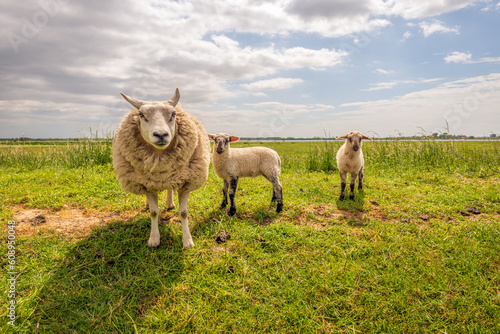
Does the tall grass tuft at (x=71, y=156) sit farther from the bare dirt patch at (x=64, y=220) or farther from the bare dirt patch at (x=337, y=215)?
the bare dirt patch at (x=337, y=215)

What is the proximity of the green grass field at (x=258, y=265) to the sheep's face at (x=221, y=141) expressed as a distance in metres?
1.31

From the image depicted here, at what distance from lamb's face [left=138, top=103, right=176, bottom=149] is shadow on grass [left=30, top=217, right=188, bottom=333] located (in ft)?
5.19

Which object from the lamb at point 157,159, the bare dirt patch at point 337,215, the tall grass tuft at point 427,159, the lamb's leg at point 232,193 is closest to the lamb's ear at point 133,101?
the lamb at point 157,159

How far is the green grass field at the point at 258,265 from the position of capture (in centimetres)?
252

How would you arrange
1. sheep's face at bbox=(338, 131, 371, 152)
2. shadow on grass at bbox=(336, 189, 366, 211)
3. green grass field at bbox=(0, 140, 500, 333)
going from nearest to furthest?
green grass field at bbox=(0, 140, 500, 333) < shadow on grass at bbox=(336, 189, 366, 211) < sheep's face at bbox=(338, 131, 371, 152)

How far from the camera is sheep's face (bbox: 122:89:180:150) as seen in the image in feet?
10.5

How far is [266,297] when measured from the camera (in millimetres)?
2766

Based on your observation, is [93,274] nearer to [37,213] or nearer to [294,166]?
[37,213]

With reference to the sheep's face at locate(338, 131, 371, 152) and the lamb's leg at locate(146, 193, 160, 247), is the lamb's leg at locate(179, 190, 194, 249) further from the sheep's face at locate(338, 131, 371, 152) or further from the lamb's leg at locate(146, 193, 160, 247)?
the sheep's face at locate(338, 131, 371, 152)

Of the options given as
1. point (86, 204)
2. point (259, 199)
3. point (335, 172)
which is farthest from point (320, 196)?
point (86, 204)

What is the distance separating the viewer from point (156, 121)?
3318 mm

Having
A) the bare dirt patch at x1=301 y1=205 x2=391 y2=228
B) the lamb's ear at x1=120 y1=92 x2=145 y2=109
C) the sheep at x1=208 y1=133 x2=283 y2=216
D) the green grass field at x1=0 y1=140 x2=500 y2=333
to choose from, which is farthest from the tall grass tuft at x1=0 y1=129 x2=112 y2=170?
the bare dirt patch at x1=301 y1=205 x2=391 y2=228

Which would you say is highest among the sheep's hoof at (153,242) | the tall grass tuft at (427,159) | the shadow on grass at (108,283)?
the tall grass tuft at (427,159)

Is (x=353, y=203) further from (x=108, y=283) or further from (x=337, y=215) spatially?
(x=108, y=283)
